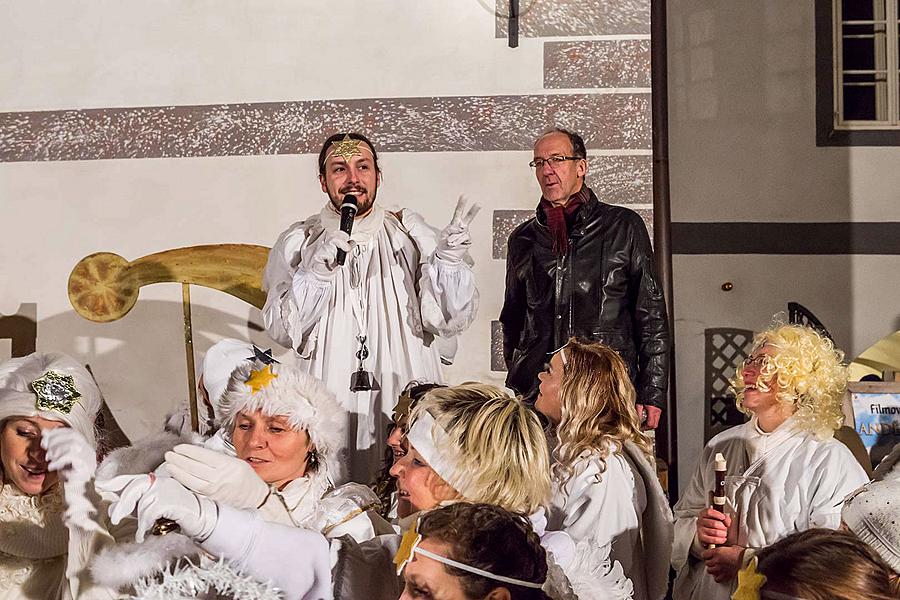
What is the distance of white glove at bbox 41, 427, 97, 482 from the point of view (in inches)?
104

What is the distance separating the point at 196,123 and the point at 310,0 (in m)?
1.00

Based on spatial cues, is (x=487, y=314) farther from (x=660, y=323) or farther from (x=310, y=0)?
(x=310, y=0)

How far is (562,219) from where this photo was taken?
4.57 metres

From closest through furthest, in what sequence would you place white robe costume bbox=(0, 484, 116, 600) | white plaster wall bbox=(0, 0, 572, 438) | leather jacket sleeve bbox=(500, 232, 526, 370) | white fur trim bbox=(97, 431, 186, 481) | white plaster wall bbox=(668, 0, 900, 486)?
white fur trim bbox=(97, 431, 186, 481) → white robe costume bbox=(0, 484, 116, 600) → leather jacket sleeve bbox=(500, 232, 526, 370) → white plaster wall bbox=(0, 0, 572, 438) → white plaster wall bbox=(668, 0, 900, 486)

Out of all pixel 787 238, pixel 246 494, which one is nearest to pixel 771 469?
pixel 246 494

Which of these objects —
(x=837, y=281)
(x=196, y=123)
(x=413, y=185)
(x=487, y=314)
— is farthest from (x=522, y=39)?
(x=837, y=281)

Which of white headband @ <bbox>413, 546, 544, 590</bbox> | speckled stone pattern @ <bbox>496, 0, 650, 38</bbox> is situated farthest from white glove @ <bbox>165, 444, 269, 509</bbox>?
speckled stone pattern @ <bbox>496, 0, 650, 38</bbox>

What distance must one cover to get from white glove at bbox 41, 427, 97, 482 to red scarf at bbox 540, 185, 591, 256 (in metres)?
2.44

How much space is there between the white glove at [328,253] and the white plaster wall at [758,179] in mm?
4918

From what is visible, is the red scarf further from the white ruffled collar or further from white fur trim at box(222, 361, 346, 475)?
white fur trim at box(222, 361, 346, 475)

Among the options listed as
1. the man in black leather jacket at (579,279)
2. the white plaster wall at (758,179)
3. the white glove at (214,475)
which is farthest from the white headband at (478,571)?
the white plaster wall at (758,179)

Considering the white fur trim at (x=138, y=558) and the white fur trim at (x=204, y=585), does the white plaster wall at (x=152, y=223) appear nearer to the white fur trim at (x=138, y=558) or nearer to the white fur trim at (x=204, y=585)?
the white fur trim at (x=138, y=558)

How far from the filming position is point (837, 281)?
28.0 feet

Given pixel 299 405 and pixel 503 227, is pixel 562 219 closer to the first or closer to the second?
pixel 503 227
